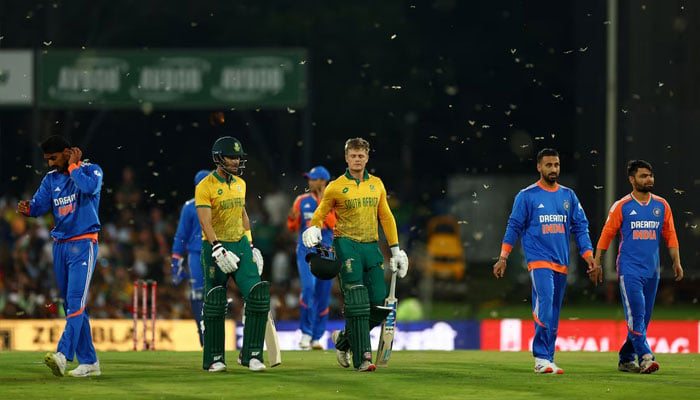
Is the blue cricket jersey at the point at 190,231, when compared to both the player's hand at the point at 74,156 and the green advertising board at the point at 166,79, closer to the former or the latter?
the player's hand at the point at 74,156

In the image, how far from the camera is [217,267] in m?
14.2

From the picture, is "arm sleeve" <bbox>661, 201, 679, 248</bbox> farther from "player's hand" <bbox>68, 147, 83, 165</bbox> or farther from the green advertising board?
the green advertising board

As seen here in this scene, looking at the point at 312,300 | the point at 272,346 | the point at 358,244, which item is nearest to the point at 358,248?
the point at 358,244

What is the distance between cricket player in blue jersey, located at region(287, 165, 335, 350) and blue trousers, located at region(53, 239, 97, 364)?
558cm

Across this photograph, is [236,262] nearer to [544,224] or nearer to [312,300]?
[544,224]

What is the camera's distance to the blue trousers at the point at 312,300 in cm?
1950

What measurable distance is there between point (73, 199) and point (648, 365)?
6062 millimetres

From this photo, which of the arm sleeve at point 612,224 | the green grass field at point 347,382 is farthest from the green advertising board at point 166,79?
the arm sleeve at point 612,224

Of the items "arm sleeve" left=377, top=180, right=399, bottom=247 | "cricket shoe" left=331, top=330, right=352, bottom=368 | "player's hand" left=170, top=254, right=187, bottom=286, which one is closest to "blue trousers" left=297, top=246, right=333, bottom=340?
"player's hand" left=170, top=254, right=187, bottom=286

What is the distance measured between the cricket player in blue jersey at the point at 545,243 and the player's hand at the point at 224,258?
8.50 ft

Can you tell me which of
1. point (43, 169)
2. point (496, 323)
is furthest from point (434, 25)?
point (496, 323)

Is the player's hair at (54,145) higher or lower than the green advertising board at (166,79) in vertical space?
lower

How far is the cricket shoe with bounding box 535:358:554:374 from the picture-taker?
47.2 feet

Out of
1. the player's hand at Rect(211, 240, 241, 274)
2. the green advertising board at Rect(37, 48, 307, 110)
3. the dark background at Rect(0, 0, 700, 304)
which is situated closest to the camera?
the player's hand at Rect(211, 240, 241, 274)
